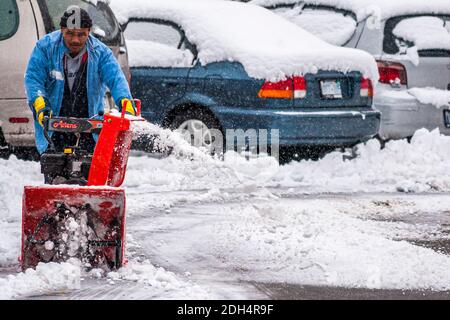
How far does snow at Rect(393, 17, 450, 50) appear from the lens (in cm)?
1069

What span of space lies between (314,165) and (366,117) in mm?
743

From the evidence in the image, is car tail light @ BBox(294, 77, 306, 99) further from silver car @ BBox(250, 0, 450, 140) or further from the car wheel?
silver car @ BBox(250, 0, 450, 140)

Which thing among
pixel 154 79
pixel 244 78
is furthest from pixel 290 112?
pixel 154 79

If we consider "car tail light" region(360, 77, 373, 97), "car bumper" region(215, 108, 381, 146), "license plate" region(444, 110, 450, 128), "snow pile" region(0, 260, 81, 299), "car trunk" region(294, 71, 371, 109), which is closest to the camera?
"snow pile" region(0, 260, 81, 299)

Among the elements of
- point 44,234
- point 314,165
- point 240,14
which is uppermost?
point 240,14

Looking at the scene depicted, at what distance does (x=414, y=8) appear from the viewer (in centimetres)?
1095

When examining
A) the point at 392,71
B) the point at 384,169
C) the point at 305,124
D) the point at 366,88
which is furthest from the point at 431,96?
the point at 305,124

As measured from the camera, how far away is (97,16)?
31.8ft

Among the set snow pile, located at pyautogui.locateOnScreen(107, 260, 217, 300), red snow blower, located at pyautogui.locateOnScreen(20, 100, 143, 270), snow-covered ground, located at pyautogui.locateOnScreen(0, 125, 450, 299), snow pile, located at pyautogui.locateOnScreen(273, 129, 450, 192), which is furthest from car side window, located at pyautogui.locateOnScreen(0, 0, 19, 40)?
snow pile, located at pyautogui.locateOnScreen(107, 260, 217, 300)

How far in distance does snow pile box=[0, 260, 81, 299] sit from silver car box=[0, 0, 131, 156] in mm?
3820

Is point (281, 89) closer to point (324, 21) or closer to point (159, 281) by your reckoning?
point (324, 21)

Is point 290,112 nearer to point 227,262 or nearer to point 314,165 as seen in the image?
point 314,165
